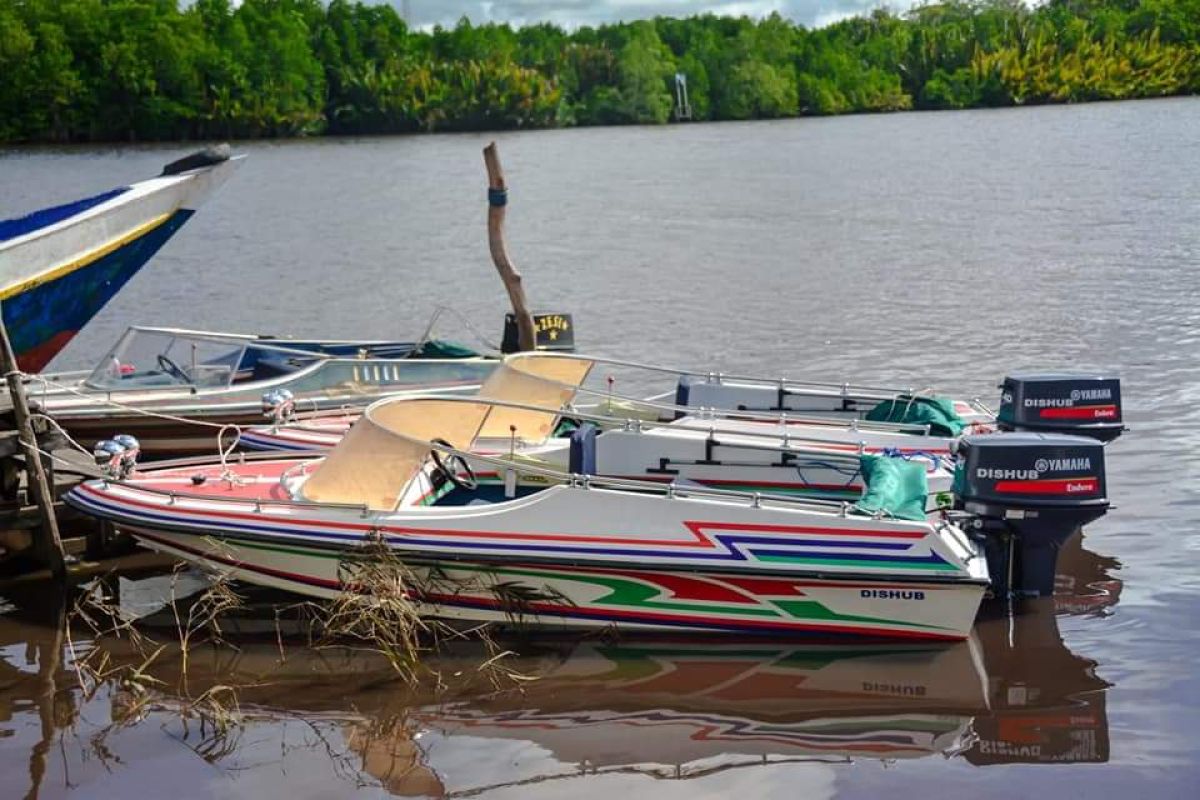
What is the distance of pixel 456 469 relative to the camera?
35.2 feet

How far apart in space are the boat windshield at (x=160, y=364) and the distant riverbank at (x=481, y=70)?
284 feet

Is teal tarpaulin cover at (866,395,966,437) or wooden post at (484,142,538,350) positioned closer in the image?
teal tarpaulin cover at (866,395,966,437)

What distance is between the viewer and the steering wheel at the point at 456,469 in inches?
413

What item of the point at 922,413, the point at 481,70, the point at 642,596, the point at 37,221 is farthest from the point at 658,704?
the point at 481,70

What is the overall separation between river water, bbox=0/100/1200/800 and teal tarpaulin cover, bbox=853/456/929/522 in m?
0.90

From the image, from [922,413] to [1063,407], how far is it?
1154mm

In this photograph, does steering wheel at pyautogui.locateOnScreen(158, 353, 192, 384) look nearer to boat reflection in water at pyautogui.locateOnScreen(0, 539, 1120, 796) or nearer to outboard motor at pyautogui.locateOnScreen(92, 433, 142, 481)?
outboard motor at pyautogui.locateOnScreen(92, 433, 142, 481)

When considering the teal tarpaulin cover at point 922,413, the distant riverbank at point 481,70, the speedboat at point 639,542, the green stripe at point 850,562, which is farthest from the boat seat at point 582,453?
the distant riverbank at point 481,70

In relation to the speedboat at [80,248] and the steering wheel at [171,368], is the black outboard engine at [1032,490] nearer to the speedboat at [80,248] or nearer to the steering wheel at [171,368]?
the steering wheel at [171,368]

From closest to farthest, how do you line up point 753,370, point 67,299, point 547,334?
point 67,299, point 547,334, point 753,370

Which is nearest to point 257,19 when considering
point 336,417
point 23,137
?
point 23,137

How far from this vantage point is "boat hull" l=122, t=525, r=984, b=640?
9.25 meters

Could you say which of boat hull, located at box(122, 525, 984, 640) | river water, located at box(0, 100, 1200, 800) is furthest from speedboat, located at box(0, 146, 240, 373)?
boat hull, located at box(122, 525, 984, 640)

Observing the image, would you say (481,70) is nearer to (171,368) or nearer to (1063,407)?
(171,368)
